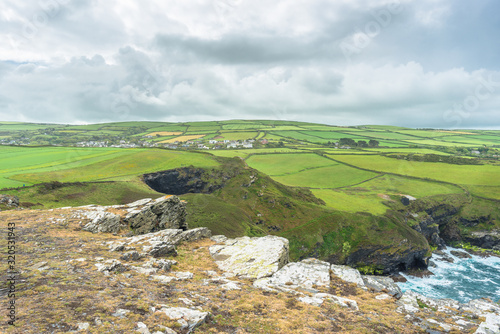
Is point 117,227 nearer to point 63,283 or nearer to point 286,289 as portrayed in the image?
point 63,283

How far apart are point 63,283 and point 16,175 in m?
71.6

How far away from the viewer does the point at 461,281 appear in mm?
65250

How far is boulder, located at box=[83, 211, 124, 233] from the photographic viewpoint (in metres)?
26.3

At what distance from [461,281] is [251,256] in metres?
78.9

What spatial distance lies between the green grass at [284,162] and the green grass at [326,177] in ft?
25.9

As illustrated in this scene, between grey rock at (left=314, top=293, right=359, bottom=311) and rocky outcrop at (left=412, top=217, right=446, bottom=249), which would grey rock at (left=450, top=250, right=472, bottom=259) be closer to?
rocky outcrop at (left=412, top=217, right=446, bottom=249)

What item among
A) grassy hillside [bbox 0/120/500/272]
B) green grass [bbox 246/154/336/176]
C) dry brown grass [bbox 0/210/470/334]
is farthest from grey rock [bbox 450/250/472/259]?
dry brown grass [bbox 0/210/470/334]

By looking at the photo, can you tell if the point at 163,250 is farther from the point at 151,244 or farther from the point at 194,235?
the point at 194,235

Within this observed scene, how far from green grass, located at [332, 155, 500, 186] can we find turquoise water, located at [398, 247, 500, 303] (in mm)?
58656

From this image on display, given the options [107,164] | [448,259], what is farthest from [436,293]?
[107,164]

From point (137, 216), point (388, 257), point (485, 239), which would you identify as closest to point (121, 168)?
point (137, 216)

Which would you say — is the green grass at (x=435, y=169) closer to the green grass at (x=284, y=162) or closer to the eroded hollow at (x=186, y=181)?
the green grass at (x=284, y=162)

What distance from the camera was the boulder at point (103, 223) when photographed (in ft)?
86.4

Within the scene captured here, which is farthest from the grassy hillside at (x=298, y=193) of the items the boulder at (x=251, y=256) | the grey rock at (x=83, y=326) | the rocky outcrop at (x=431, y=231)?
the grey rock at (x=83, y=326)
